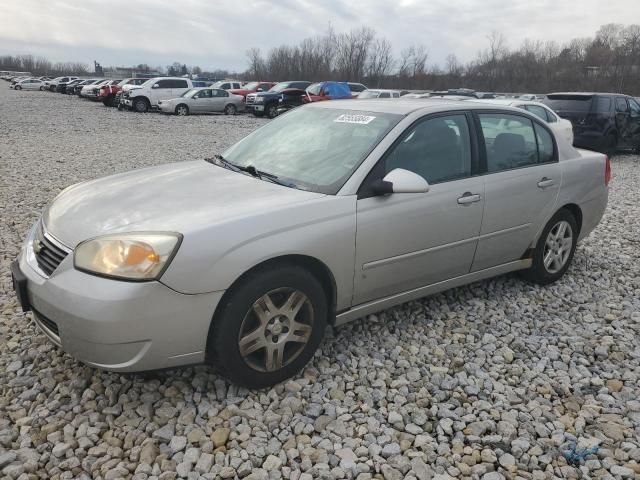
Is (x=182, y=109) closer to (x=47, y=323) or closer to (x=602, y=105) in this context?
(x=602, y=105)

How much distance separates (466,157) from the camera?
3.59 m

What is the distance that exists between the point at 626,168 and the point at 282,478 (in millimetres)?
11876

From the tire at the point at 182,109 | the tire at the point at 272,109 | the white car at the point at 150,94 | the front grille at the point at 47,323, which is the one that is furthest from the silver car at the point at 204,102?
the front grille at the point at 47,323

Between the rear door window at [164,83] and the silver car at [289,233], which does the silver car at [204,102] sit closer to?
the rear door window at [164,83]

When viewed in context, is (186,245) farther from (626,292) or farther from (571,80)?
(571,80)

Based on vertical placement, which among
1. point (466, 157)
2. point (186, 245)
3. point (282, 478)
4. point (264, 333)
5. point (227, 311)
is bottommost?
point (282, 478)

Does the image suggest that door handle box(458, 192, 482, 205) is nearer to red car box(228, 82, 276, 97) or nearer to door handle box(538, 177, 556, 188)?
door handle box(538, 177, 556, 188)

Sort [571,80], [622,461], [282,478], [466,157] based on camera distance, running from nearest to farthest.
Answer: [282,478], [622,461], [466,157], [571,80]

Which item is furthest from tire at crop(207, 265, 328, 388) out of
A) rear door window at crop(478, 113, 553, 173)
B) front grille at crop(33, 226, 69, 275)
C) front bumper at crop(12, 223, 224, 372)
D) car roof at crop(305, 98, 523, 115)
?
rear door window at crop(478, 113, 553, 173)

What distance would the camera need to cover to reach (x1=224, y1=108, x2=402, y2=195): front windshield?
3.12 m

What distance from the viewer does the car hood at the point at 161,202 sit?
2586mm

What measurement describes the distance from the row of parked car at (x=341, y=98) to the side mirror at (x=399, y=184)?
4182mm

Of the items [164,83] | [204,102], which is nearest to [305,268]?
[204,102]

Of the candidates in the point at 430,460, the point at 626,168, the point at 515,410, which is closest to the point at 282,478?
the point at 430,460
